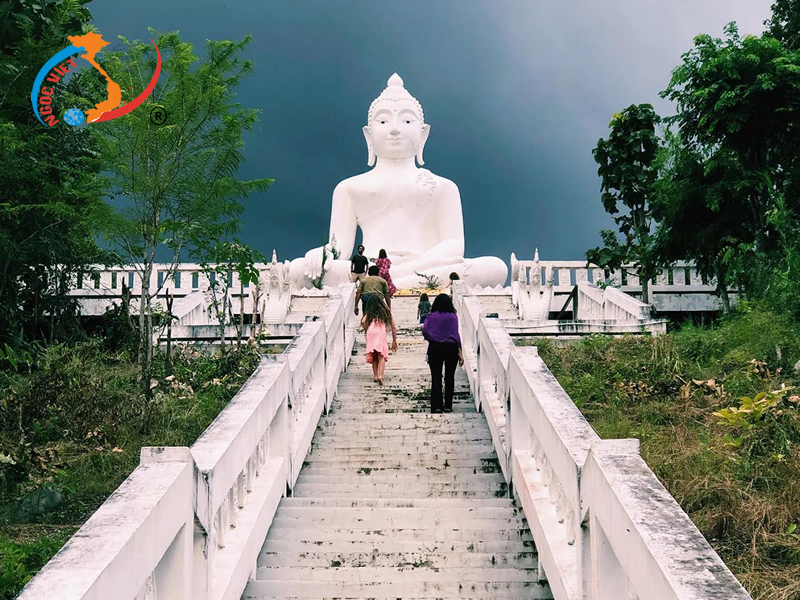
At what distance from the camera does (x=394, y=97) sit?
72.3 ft

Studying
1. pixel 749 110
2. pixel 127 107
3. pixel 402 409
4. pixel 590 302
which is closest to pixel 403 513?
pixel 402 409

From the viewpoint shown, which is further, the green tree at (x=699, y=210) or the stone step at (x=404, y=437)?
the green tree at (x=699, y=210)

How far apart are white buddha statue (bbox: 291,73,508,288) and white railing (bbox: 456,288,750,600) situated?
574 inches

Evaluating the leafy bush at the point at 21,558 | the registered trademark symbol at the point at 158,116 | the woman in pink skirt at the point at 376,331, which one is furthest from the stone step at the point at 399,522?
the registered trademark symbol at the point at 158,116

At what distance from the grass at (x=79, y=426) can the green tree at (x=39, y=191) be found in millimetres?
1632

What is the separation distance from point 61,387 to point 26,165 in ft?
11.9

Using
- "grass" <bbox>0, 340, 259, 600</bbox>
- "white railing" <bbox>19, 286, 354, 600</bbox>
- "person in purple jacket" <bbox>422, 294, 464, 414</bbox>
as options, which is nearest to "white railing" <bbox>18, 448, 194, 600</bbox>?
"white railing" <bbox>19, 286, 354, 600</bbox>

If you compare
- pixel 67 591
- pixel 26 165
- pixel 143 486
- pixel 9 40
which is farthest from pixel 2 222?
pixel 67 591

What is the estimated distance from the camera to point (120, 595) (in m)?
3.47

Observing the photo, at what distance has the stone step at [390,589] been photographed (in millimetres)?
5508

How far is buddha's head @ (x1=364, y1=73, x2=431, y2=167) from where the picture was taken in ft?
71.7

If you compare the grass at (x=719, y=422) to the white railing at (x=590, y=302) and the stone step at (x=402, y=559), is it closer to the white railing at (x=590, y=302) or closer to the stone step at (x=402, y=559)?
the stone step at (x=402, y=559)

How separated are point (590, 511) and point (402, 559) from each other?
6.02 feet

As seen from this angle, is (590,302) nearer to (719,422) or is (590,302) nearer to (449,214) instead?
(449,214)
